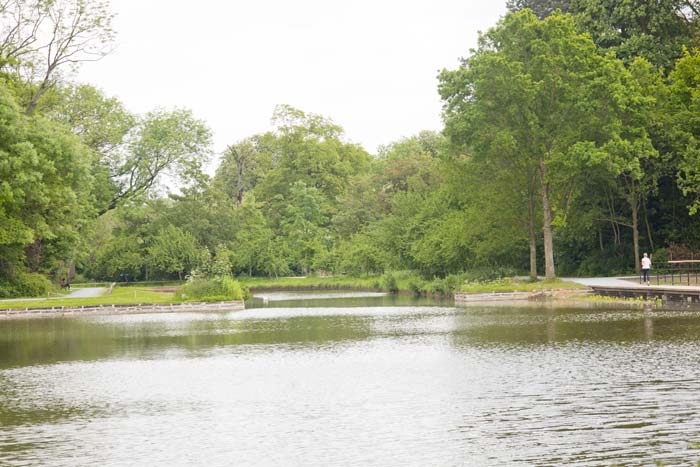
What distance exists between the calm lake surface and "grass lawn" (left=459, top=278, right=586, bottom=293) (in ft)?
46.5

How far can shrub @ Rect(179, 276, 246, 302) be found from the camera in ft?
152

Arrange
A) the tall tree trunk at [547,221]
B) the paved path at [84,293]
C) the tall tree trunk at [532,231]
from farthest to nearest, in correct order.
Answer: the paved path at [84,293]
the tall tree trunk at [532,231]
the tall tree trunk at [547,221]

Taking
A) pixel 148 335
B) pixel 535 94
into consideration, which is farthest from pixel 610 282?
pixel 148 335

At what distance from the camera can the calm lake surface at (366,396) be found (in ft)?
40.6

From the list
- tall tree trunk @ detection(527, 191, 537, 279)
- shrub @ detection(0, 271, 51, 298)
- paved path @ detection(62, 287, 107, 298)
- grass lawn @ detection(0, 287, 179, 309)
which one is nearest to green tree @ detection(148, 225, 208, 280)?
paved path @ detection(62, 287, 107, 298)

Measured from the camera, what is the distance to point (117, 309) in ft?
144

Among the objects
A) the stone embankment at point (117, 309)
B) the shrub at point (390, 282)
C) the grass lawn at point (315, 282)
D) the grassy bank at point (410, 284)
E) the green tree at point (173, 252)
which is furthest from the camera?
the green tree at point (173, 252)

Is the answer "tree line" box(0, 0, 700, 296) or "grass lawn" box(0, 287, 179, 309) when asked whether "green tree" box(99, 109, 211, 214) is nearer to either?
"tree line" box(0, 0, 700, 296)

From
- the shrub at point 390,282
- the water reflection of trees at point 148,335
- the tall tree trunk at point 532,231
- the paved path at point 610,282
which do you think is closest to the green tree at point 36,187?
the water reflection of trees at point 148,335

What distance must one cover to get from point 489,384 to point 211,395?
5808 millimetres

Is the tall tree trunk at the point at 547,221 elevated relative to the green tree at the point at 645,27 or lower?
Result: lower

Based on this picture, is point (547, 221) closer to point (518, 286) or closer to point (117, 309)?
point (518, 286)

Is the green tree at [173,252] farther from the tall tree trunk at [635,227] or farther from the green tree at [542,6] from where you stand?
the tall tree trunk at [635,227]

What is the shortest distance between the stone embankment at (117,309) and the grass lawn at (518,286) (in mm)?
12870
